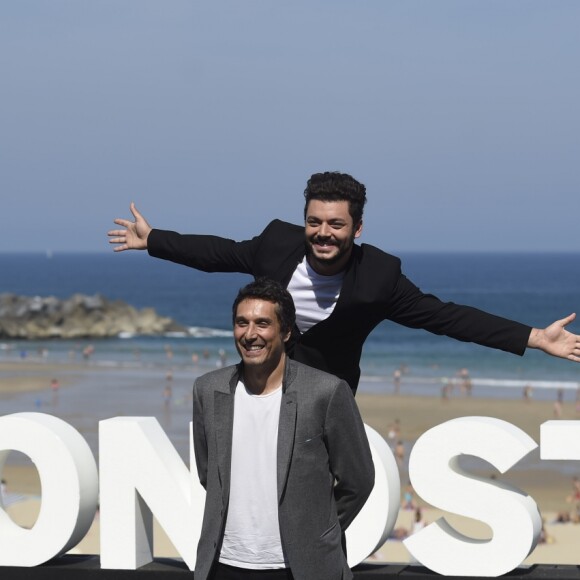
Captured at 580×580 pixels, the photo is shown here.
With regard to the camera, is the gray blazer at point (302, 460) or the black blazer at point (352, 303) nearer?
the gray blazer at point (302, 460)

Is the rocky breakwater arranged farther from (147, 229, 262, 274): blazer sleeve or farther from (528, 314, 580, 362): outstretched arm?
(528, 314, 580, 362): outstretched arm

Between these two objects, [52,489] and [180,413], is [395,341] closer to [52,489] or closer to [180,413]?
[180,413]

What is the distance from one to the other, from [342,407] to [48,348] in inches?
2820

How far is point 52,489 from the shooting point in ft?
28.9

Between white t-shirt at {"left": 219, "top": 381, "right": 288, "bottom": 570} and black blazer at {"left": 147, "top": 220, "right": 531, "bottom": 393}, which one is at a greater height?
black blazer at {"left": 147, "top": 220, "right": 531, "bottom": 393}

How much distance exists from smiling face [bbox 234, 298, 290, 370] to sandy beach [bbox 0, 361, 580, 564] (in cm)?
1426

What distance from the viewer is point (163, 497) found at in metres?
8.70

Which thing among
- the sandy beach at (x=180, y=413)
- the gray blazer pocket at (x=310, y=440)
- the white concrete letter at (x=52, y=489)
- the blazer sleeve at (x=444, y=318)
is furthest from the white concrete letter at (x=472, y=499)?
the sandy beach at (x=180, y=413)

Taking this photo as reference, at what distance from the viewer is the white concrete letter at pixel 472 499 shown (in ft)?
27.8

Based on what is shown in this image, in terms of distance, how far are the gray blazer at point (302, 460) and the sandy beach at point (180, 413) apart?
552 inches

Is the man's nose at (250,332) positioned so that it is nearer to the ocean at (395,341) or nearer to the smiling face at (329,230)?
the smiling face at (329,230)

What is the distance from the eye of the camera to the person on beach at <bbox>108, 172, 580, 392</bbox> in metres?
5.36

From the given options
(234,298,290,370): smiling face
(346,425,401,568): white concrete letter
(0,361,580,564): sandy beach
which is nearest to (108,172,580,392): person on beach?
(234,298,290,370): smiling face

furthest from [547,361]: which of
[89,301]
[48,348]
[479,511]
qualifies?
[479,511]
